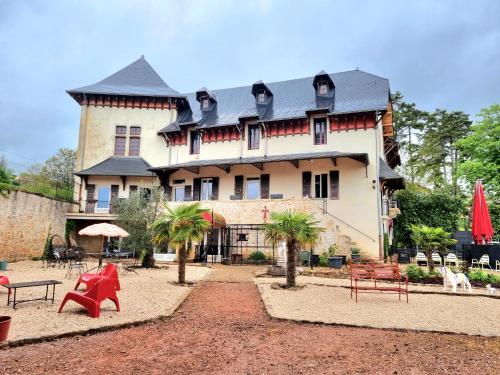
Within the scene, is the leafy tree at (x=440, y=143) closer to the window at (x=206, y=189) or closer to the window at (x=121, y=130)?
the window at (x=206, y=189)

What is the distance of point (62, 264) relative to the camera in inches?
632

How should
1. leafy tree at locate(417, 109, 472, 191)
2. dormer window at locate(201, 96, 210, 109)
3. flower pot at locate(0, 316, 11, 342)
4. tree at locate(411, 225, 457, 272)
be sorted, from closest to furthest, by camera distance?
flower pot at locate(0, 316, 11, 342), tree at locate(411, 225, 457, 272), dormer window at locate(201, 96, 210, 109), leafy tree at locate(417, 109, 472, 191)

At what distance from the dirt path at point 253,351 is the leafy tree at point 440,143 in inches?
1184

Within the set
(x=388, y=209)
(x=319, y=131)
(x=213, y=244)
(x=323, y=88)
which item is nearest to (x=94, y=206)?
(x=213, y=244)

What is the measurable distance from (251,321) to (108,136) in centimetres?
2196

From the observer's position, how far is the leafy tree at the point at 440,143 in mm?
32031

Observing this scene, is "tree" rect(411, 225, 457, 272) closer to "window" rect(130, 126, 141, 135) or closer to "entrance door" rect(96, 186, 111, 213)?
"entrance door" rect(96, 186, 111, 213)

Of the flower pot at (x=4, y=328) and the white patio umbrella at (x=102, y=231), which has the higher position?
the white patio umbrella at (x=102, y=231)

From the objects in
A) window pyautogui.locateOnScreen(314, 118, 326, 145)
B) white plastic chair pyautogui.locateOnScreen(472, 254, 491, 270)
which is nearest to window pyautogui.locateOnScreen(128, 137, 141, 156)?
window pyautogui.locateOnScreen(314, 118, 326, 145)

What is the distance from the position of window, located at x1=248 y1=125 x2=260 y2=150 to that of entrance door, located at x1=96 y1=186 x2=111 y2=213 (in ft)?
33.6

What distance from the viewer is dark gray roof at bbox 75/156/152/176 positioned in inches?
929

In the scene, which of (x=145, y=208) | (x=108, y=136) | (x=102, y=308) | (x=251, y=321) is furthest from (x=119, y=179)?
(x=251, y=321)

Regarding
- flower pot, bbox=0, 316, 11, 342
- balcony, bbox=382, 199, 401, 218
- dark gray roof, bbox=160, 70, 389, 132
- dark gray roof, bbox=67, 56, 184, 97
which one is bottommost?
flower pot, bbox=0, 316, 11, 342

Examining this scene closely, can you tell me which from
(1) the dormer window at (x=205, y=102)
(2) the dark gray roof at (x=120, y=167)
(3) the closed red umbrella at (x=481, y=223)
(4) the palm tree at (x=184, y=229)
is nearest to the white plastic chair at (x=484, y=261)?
(3) the closed red umbrella at (x=481, y=223)
